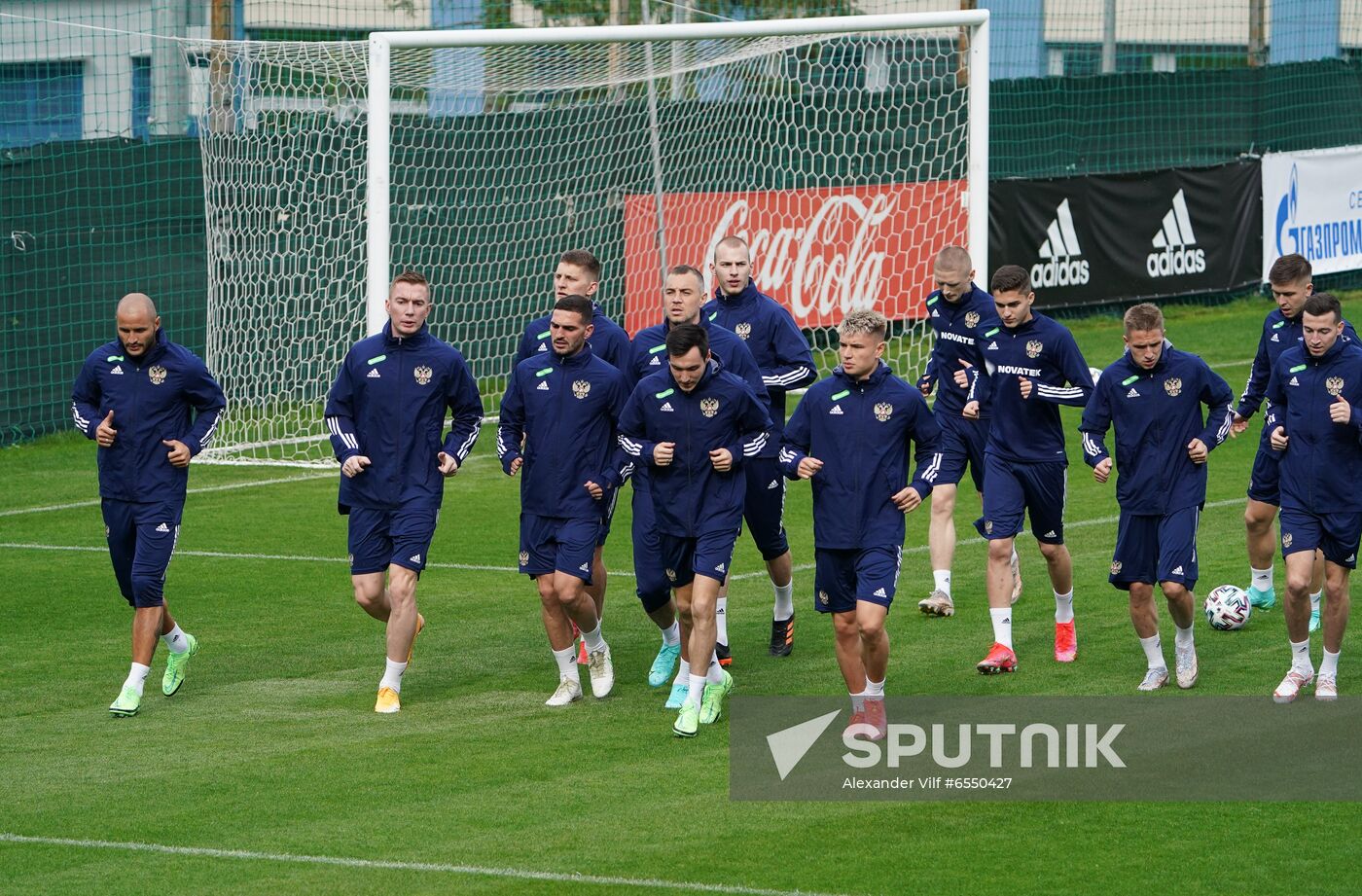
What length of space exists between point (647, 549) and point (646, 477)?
0.36 meters

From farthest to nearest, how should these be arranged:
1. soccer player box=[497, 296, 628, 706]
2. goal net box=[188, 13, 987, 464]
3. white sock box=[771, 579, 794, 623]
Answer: goal net box=[188, 13, 987, 464] < white sock box=[771, 579, 794, 623] < soccer player box=[497, 296, 628, 706]

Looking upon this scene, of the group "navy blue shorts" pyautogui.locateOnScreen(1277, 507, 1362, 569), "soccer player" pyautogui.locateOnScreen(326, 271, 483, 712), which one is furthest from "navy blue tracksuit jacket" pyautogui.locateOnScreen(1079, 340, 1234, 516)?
"soccer player" pyautogui.locateOnScreen(326, 271, 483, 712)

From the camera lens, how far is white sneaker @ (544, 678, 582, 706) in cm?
1034

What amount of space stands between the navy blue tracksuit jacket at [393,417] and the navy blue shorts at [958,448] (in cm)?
341

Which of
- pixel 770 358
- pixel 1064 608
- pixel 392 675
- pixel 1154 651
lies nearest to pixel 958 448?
pixel 770 358

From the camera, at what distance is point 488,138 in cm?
2231

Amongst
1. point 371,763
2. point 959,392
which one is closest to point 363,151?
point 959,392

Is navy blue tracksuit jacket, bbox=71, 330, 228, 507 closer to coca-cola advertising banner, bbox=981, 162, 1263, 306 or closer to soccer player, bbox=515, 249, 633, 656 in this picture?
soccer player, bbox=515, 249, 633, 656

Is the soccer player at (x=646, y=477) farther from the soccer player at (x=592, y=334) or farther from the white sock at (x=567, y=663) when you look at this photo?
the white sock at (x=567, y=663)

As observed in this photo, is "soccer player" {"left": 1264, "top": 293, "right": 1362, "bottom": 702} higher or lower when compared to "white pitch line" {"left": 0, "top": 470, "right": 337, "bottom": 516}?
higher

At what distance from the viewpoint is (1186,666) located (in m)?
10.4

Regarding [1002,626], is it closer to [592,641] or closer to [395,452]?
[592,641]

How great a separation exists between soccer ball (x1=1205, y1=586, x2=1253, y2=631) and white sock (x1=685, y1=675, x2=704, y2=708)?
3596 mm

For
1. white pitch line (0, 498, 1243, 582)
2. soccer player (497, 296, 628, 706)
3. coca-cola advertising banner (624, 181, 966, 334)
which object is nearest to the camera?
soccer player (497, 296, 628, 706)
